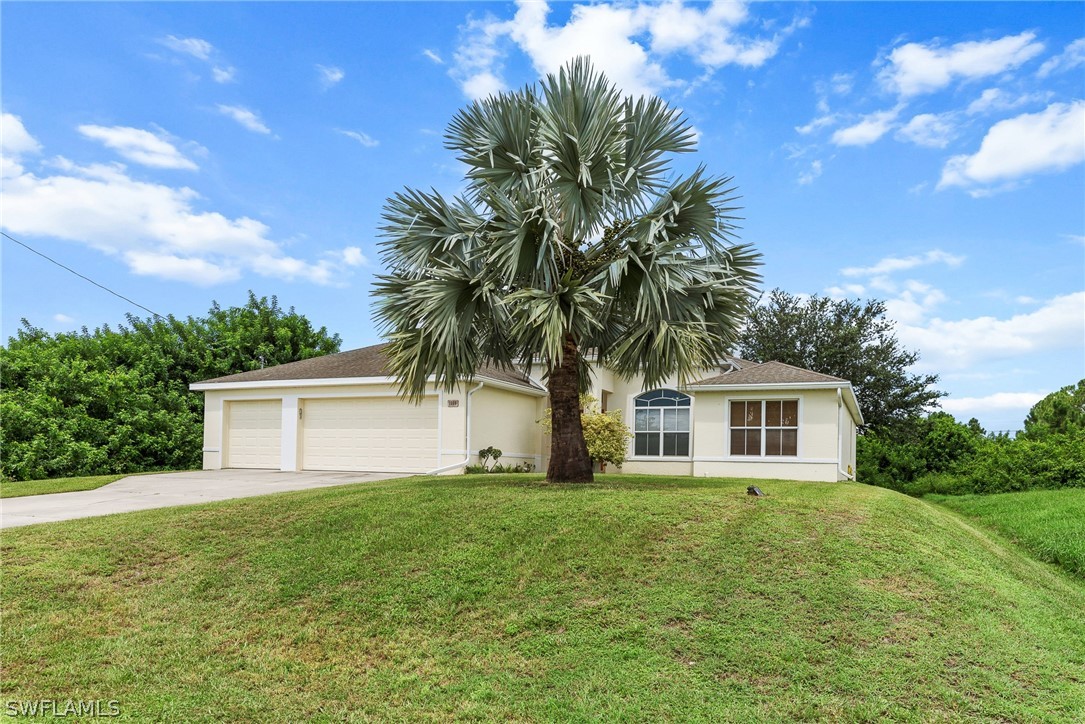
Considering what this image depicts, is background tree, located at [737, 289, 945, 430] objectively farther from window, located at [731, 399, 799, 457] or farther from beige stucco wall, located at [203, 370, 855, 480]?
window, located at [731, 399, 799, 457]

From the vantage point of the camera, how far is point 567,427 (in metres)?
12.1

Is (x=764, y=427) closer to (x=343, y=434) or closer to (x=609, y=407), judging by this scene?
(x=609, y=407)

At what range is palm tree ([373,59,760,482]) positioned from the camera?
36.0 feet

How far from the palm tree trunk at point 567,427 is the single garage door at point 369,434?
579 cm

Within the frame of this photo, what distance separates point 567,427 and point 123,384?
1615cm

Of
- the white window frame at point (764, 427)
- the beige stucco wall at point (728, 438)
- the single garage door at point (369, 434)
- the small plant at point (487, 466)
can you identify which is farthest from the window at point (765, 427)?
the single garage door at point (369, 434)

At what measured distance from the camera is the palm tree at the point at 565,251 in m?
11.0

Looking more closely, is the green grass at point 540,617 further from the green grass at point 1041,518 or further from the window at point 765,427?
the window at point 765,427

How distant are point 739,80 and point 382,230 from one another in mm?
8047

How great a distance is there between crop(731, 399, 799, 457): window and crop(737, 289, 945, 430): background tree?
432 inches

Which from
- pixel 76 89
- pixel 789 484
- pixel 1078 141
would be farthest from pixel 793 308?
pixel 76 89

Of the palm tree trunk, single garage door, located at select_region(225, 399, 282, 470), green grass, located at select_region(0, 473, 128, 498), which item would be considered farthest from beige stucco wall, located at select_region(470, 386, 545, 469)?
green grass, located at select_region(0, 473, 128, 498)

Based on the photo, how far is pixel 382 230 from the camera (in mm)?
12297

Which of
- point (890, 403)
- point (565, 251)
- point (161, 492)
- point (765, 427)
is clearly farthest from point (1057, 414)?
point (161, 492)
